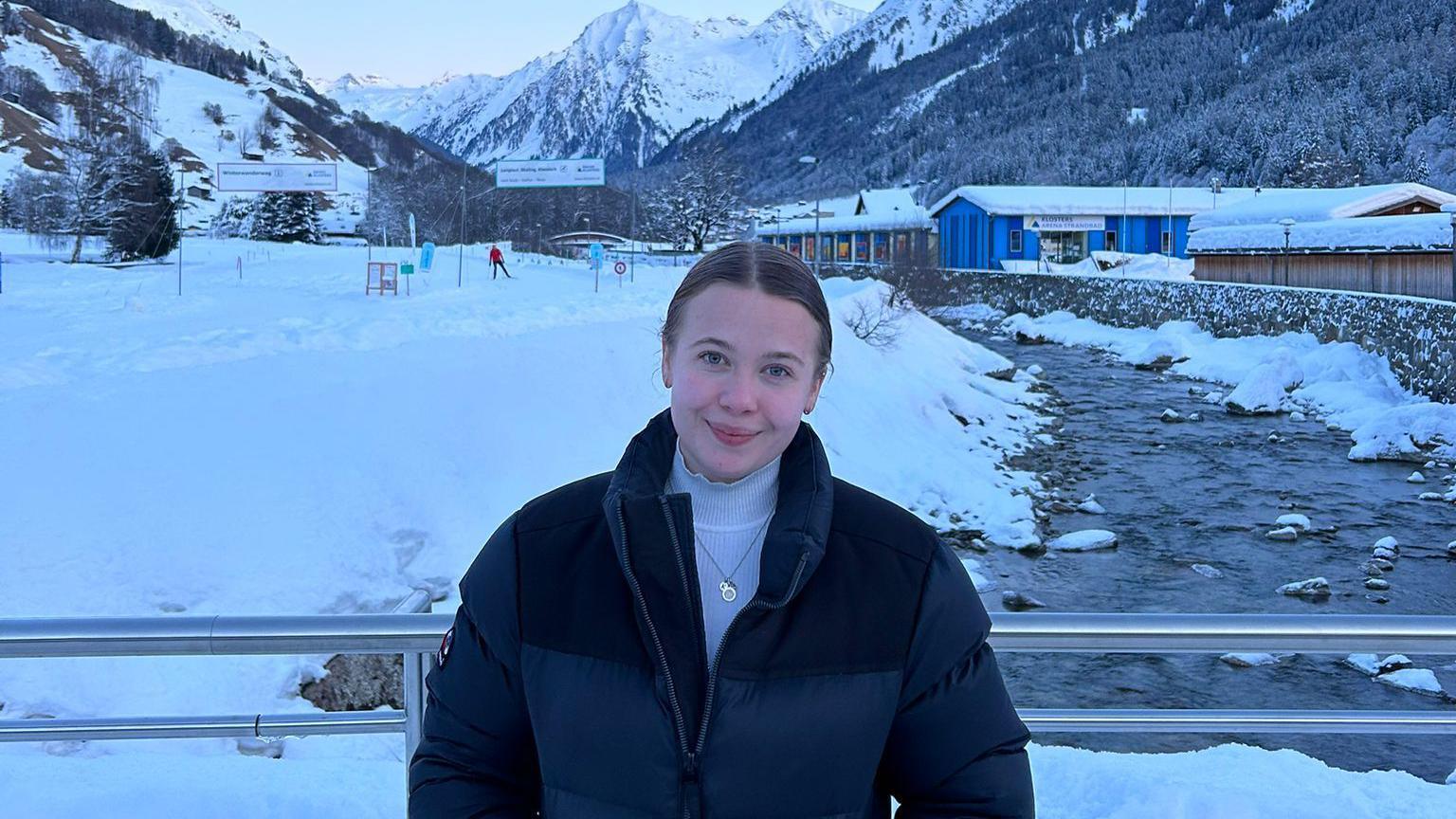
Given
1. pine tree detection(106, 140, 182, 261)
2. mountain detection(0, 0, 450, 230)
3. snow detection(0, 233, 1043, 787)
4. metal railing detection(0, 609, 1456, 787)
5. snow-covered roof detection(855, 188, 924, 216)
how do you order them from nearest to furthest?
metal railing detection(0, 609, 1456, 787)
snow detection(0, 233, 1043, 787)
pine tree detection(106, 140, 182, 261)
snow-covered roof detection(855, 188, 924, 216)
mountain detection(0, 0, 450, 230)

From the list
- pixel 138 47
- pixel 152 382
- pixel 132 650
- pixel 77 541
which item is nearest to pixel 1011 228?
pixel 152 382

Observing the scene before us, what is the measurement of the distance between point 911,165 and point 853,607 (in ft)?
428

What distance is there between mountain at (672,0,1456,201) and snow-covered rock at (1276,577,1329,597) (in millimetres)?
70690

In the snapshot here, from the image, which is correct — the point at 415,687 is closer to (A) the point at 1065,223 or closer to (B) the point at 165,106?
(A) the point at 1065,223

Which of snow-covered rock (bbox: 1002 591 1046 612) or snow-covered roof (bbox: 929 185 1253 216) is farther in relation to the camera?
snow-covered roof (bbox: 929 185 1253 216)

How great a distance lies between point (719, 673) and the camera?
1905 millimetres

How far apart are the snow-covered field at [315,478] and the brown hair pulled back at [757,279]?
2.06 metres

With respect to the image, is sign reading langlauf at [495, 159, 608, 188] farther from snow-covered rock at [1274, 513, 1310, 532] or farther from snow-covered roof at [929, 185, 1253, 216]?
snow-covered roof at [929, 185, 1253, 216]

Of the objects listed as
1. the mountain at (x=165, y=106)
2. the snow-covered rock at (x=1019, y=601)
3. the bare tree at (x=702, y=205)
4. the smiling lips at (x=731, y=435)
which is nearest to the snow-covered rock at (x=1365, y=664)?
the snow-covered rock at (x=1019, y=601)

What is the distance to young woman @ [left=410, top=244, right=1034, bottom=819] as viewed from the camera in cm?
192

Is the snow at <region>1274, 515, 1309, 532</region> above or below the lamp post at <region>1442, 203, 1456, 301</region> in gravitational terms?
below

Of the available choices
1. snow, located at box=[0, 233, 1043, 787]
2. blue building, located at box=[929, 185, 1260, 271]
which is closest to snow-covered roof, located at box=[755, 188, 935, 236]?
blue building, located at box=[929, 185, 1260, 271]

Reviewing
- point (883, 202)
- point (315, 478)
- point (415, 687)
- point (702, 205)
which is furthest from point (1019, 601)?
point (883, 202)

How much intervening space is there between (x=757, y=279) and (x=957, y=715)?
747 mm
